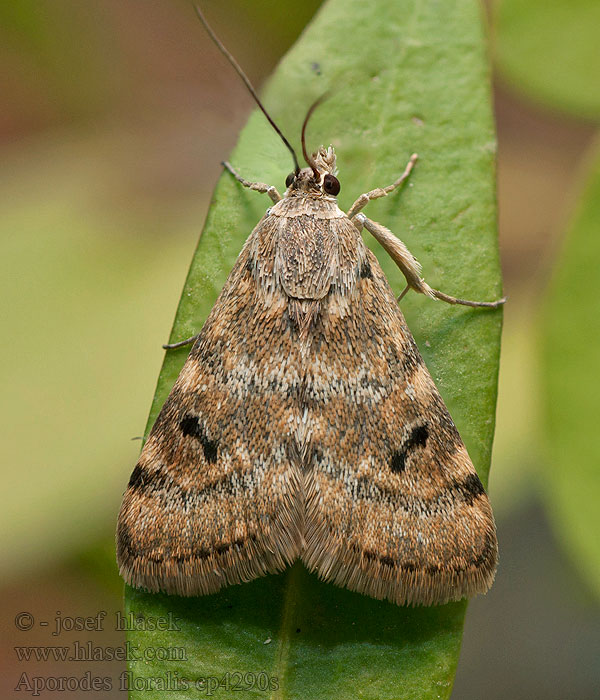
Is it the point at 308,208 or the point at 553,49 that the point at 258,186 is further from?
the point at 553,49

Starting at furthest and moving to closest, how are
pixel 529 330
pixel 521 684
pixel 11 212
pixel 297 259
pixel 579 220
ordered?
1. pixel 521 684
2. pixel 11 212
3. pixel 529 330
4. pixel 579 220
5. pixel 297 259

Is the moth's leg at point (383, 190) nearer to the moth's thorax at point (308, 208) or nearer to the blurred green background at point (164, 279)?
the moth's thorax at point (308, 208)

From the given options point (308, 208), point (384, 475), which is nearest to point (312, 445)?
point (384, 475)

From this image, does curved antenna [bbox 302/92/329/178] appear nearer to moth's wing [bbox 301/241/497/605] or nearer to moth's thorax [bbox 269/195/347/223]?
moth's thorax [bbox 269/195/347/223]

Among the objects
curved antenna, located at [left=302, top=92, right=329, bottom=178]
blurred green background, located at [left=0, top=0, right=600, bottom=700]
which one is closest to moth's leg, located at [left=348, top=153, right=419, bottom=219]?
curved antenna, located at [left=302, top=92, right=329, bottom=178]

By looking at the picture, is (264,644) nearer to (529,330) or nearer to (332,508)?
(332,508)

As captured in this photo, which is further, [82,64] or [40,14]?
[82,64]

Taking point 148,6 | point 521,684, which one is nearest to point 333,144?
point 148,6
